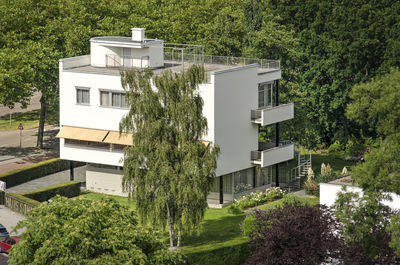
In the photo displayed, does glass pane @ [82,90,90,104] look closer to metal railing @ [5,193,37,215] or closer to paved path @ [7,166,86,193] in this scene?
paved path @ [7,166,86,193]

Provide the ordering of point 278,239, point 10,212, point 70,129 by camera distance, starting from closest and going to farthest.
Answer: point 278,239
point 10,212
point 70,129

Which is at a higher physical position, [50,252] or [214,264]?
[50,252]

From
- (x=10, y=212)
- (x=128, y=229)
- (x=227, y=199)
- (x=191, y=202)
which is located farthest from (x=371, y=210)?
(x=10, y=212)

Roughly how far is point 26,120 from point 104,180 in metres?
29.4

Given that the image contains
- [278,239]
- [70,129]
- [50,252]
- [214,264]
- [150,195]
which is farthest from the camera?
[70,129]

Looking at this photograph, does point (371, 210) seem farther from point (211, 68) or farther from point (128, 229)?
point (211, 68)

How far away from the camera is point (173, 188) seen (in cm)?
5278

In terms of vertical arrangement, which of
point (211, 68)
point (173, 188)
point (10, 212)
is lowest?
point (10, 212)

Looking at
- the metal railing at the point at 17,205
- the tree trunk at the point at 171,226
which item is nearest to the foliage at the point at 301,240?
the tree trunk at the point at 171,226

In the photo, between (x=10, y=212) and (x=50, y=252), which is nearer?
(x=50, y=252)

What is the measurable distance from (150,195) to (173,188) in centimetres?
188

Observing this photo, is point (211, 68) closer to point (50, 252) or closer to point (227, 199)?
point (227, 199)

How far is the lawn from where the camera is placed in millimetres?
50656

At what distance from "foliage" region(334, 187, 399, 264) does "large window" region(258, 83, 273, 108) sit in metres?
27.2
